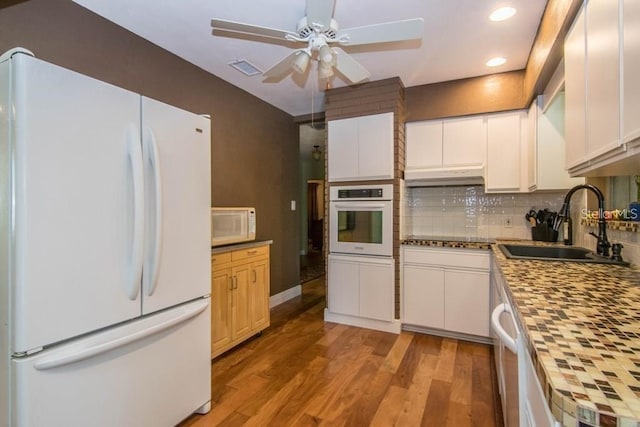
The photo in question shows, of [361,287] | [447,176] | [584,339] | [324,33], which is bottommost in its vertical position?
[361,287]

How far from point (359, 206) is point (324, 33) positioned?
1.79 metres

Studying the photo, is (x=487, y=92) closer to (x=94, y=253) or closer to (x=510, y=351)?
(x=510, y=351)

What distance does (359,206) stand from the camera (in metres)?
3.26

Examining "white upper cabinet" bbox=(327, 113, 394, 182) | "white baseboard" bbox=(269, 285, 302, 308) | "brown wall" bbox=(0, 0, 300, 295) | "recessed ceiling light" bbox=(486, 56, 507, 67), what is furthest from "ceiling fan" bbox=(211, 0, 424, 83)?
"white baseboard" bbox=(269, 285, 302, 308)

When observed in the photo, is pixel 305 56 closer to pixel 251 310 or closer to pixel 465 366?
pixel 251 310

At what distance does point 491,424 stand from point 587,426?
5.47 feet

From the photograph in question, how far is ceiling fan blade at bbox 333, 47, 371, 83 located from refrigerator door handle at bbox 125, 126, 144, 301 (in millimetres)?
1315

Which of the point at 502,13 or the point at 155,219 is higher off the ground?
the point at 502,13

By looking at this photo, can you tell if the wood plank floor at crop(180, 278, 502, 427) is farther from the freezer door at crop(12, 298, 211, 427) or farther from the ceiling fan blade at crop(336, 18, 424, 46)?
the ceiling fan blade at crop(336, 18, 424, 46)

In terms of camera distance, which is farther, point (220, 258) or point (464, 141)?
point (464, 141)

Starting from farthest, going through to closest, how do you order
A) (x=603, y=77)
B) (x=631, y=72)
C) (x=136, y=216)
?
(x=136, y=216)
(x=603, y=77)
(x=631, y=72)

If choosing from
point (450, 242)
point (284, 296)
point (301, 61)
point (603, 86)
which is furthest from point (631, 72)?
point (284, 296)

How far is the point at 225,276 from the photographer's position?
8.49 feet

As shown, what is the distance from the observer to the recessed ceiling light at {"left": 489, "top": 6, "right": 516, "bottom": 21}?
2.02 meters
